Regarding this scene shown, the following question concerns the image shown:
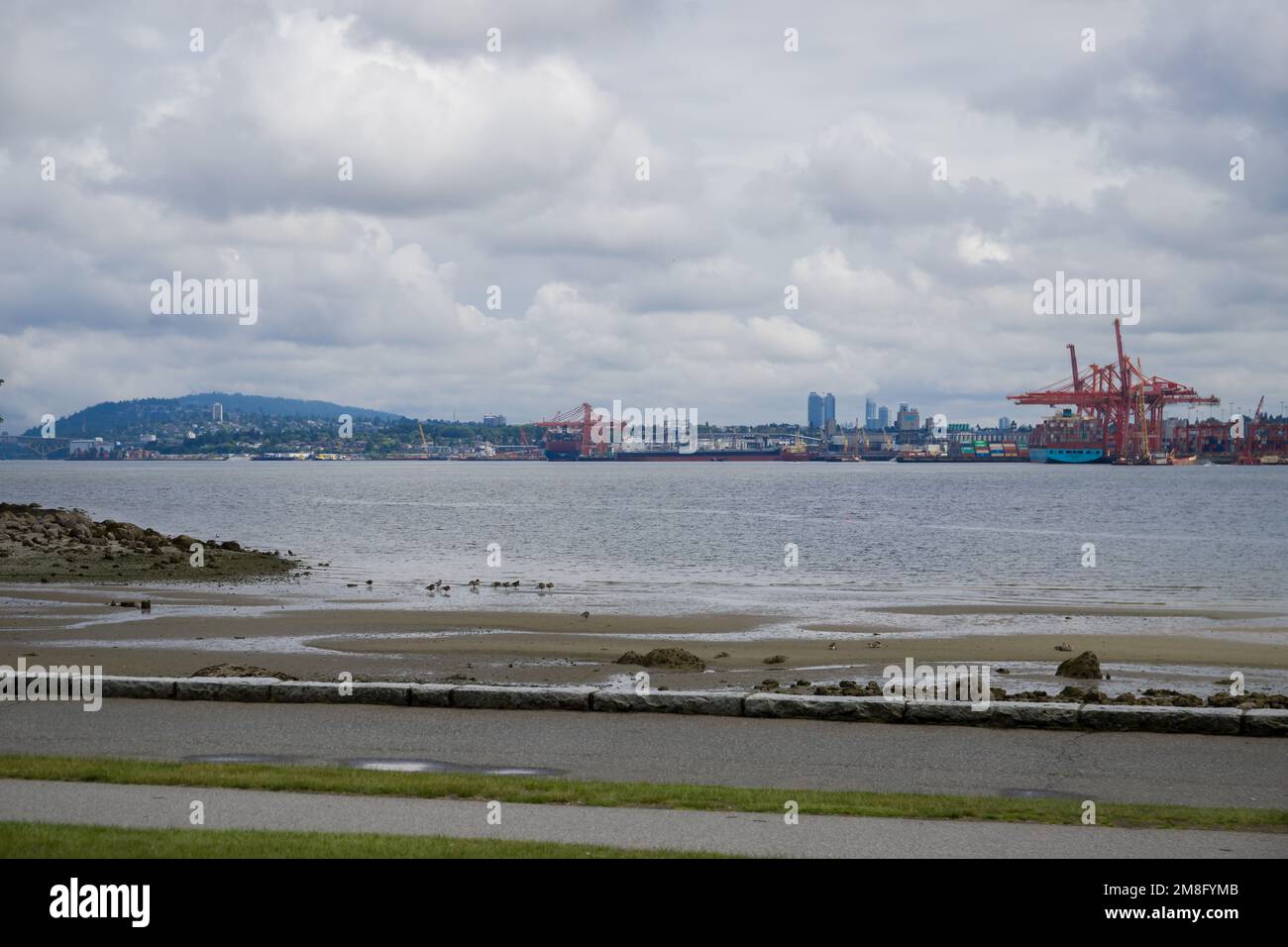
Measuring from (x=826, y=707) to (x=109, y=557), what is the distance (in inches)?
1242

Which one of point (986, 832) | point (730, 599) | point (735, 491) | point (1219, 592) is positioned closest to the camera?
point (986, 832)

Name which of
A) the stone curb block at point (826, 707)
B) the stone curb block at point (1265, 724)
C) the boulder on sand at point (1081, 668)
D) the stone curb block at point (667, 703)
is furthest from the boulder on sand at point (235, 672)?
the boulder on sand at point (1081, 668)

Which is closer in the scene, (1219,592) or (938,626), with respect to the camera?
(938,626)

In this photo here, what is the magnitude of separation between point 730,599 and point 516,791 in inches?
927

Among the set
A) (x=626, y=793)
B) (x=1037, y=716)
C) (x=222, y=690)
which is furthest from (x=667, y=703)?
(x=222, y=690)

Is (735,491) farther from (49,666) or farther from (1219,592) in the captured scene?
(49,666)

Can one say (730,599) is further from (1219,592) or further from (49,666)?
(49,666)

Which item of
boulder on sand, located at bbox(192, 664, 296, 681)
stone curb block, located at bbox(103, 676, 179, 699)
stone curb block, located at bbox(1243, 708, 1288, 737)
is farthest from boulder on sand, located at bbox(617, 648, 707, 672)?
stone curb block, located at bbox(1243, 708, 1288, 737)

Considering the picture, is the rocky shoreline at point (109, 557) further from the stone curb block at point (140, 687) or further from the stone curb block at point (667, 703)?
the stone curb block at point (667, 703)

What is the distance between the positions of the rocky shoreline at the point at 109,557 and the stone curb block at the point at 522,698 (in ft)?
76.0

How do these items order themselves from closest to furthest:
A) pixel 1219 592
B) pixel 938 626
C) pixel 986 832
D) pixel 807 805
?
pixel 986 832 < pixel 807 805 < pixel 938 626 < pixel 1219 592

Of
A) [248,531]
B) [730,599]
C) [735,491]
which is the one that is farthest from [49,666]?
[735,491]

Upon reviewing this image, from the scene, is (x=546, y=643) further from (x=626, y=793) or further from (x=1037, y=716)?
(x=626, y=793)
